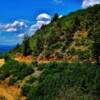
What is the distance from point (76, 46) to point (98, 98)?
150 feet

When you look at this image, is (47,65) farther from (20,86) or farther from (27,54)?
(27,54)

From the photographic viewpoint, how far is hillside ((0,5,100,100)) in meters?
57.1

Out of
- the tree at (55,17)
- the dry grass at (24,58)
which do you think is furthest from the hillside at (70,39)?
the tree at (55,17)

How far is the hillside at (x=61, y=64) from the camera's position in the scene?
57.1 meters

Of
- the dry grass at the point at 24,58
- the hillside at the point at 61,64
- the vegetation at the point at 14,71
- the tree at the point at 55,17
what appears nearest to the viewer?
the hillside at the point at 61,64

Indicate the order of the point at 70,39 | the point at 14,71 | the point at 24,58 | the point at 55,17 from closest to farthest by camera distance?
the point at 14,71
the point at 70,39
the point at 24,58
the point at 55,17

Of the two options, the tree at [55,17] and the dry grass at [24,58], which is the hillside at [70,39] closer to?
the dry grass at [24,58]

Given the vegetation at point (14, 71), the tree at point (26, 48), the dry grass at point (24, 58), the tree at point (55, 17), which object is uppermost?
the tree at point (55, 17)

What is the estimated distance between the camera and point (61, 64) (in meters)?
74.2

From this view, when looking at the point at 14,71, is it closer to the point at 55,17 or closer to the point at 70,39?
the point at 70,39

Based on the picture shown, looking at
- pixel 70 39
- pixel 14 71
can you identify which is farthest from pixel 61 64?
pixel 70 39

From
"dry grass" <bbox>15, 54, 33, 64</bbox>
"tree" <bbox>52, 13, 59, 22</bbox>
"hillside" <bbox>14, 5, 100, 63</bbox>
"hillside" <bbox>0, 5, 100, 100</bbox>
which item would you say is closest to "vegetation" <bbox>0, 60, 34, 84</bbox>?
"hillside" <bbox>0, 5, 100, 100</bbox>

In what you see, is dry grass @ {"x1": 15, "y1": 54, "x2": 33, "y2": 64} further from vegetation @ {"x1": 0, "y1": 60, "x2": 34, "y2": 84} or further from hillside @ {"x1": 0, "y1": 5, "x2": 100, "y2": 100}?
vegetation @ {"x1": 0, "y1": 60, "x2": 34, "y2": 84}

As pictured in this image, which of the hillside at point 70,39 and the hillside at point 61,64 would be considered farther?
the hillside at point 70,39
